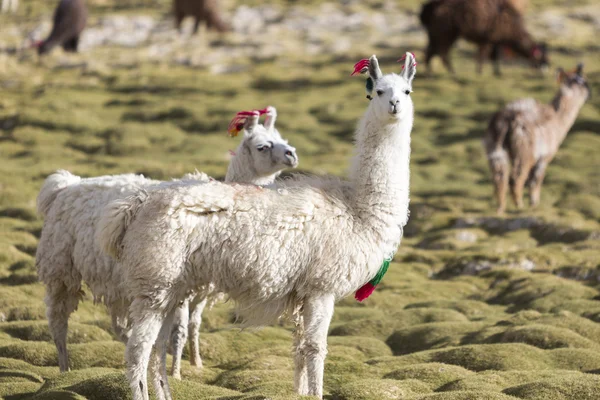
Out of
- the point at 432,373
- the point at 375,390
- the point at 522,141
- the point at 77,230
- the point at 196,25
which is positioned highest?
the point at 196,25

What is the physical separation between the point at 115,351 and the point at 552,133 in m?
16.4

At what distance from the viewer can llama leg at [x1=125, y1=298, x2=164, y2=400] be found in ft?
28.3

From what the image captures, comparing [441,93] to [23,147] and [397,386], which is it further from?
[397,386]

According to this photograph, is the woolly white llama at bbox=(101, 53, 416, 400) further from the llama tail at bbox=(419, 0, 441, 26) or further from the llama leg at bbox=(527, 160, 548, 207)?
the llama tail at bbox=(419, 0, 441, 26)

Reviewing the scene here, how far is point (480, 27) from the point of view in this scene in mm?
41625

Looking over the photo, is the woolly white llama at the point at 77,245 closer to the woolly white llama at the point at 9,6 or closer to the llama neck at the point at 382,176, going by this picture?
the llama neck at the point at 382,176

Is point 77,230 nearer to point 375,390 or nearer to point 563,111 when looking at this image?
point 375,390

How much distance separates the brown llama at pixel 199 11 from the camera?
50.4 m

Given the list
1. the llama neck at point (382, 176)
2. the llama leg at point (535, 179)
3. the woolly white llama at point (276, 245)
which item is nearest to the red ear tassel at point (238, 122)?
the woolly white llama at point (276, 245)

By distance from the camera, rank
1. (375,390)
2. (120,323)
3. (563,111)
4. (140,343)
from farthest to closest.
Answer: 1. (563,111)
2. (120,323)
3. (375,390)
4. (140,343)

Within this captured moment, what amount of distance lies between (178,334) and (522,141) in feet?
49.6

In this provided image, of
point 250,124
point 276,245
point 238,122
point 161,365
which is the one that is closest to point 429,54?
point 250,124

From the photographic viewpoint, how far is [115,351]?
41.0ft

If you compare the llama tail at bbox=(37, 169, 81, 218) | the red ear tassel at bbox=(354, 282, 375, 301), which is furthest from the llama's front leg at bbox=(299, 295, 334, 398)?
the llama tail at bbox=(37, 169, 81, 218)
